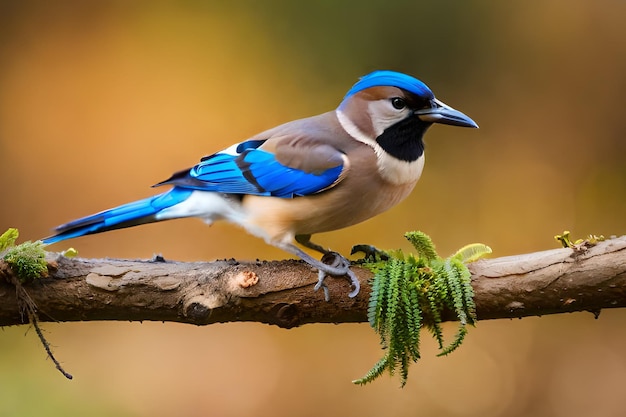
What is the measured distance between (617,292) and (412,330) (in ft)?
2.04

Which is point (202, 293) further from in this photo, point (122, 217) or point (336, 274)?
point (122, 217)

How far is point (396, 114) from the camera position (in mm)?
2812

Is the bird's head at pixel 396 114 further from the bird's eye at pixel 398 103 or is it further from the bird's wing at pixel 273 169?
the bird's wing at pixel 273 169

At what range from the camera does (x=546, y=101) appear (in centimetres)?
499

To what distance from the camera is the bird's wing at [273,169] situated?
9.04ft

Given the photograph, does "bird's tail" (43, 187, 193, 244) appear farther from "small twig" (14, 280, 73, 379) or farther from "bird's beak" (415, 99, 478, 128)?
"bird's beak" (415, 99, 478, 128)

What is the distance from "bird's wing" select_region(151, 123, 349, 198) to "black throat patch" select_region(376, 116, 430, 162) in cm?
18

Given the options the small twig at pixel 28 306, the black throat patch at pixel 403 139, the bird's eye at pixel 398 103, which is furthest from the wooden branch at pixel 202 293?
the bird's eye at pixel 398 103

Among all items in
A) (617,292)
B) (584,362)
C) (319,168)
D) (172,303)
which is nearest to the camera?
(617,292)

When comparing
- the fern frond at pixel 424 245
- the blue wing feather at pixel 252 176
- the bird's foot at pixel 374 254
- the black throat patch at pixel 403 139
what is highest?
the black throat patch at pixel 403 139

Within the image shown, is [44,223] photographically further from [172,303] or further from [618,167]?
[618,167]

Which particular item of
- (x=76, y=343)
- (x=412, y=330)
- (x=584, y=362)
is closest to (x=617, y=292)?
(x=412, y=330)

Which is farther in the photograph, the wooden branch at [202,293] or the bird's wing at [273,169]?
the bird's wing at [273,169]

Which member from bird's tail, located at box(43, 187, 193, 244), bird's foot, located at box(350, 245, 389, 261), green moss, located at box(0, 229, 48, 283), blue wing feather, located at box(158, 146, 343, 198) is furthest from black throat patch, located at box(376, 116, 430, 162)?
green moss, located at box(0, 229, 48, 283)
